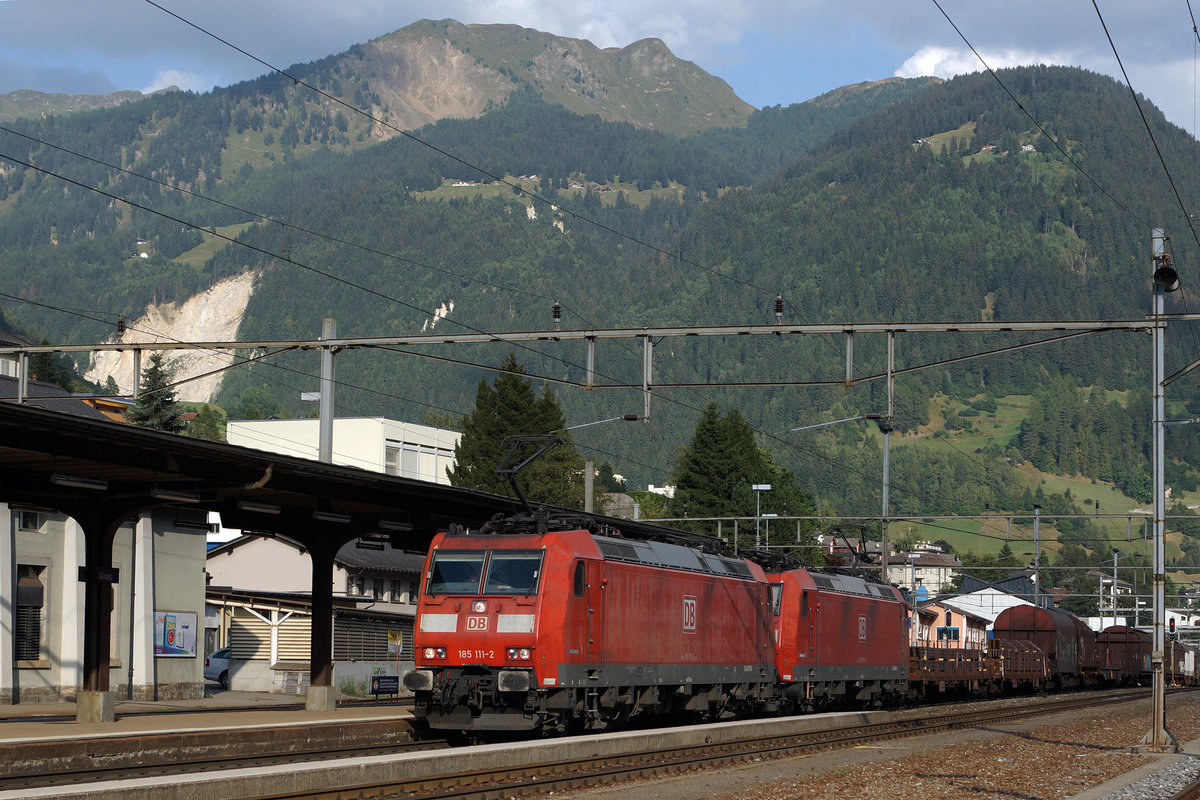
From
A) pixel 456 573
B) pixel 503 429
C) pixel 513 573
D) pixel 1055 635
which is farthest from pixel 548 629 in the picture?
pixel 503 429

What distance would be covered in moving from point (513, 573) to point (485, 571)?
586 millimetres

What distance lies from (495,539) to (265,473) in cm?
421

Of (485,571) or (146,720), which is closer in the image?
(485,571)

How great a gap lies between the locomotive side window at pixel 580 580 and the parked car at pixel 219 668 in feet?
100

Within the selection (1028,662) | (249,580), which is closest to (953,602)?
(1028,662)

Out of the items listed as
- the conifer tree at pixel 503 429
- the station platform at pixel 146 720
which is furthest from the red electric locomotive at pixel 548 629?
the conifer tree at pixel 503 429

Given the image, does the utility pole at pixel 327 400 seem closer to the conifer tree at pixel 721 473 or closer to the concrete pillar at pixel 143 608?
the concrete pillar at pixel 143 608

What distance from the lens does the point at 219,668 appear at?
50.6m

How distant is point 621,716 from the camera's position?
2556 cm

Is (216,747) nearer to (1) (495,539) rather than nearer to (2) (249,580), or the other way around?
(1) (495,539)

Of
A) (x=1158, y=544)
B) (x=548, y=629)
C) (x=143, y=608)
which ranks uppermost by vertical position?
(x=1158, y=544)

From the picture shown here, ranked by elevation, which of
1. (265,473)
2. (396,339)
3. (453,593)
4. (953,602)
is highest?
(396,339)

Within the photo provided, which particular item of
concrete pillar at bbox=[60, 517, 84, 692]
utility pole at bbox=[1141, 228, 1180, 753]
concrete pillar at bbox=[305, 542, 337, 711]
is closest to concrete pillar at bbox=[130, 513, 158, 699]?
concrete pillar at bbox=[60, 517, 84, 692]

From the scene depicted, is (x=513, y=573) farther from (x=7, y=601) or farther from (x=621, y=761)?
(x=7, y=601)
